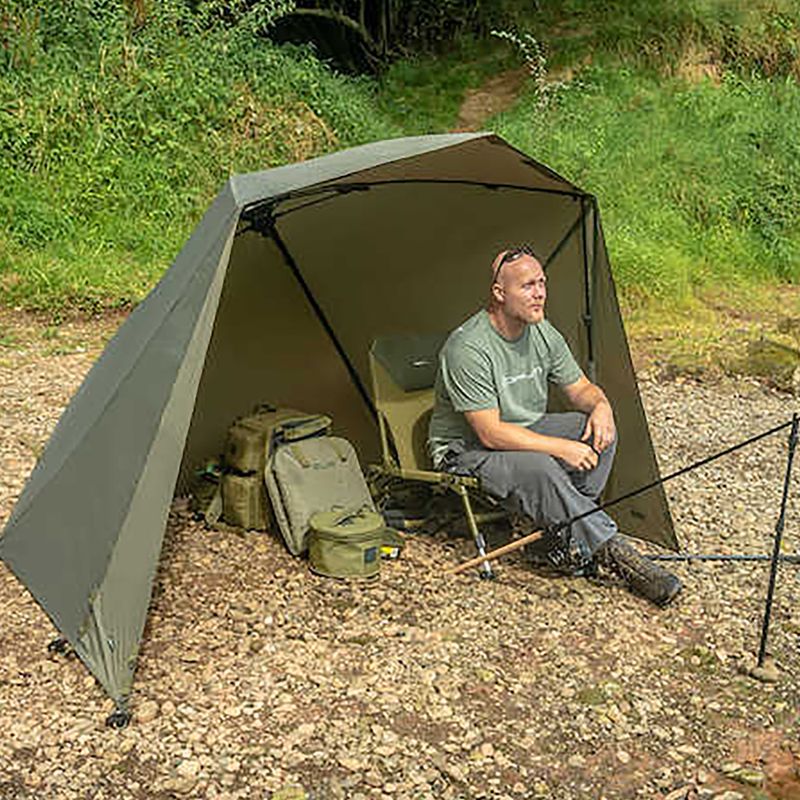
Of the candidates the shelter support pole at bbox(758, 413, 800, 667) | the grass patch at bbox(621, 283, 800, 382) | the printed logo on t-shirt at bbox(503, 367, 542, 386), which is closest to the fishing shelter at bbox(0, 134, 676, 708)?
the printed logo on t-shirt at bbox(503, 367, 542, 386)

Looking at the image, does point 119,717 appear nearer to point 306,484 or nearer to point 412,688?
point 412,688

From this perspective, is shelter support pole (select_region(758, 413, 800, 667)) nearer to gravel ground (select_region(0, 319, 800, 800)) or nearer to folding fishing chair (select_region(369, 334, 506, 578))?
gravel ground (select_region(0, 319, 800, 800))

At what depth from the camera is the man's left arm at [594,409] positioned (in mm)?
5043

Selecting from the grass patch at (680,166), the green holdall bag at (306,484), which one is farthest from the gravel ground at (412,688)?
the grass patch at (680,166)

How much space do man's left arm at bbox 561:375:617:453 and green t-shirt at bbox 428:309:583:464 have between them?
5 centimetres

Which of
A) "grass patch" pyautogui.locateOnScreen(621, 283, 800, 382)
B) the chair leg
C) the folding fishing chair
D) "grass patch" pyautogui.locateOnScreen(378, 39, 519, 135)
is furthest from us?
"grass patch" pyautogui.locateOnScreen(378, 39, 519, 135)

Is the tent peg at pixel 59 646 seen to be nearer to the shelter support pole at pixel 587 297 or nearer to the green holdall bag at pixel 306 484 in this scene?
the green holdall bag at pixel 306 484

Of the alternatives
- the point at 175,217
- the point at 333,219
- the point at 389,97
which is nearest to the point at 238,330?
the point at 333,219

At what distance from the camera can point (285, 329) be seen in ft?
19.8

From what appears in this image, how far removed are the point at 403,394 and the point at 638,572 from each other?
1.47 metres

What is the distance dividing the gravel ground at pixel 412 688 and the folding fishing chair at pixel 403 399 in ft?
1.25

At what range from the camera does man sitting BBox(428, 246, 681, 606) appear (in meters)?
4.84

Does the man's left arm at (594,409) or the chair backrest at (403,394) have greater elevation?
the man's left arm at (594,409)

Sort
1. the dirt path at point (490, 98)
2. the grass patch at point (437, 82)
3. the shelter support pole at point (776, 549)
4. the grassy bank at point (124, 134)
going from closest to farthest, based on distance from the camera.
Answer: the shelter support pole at point (776, 549) → the grassy bank at point (124, 134) → the dirt path at point (490, 98) → the grass patch at point (437, 82)
